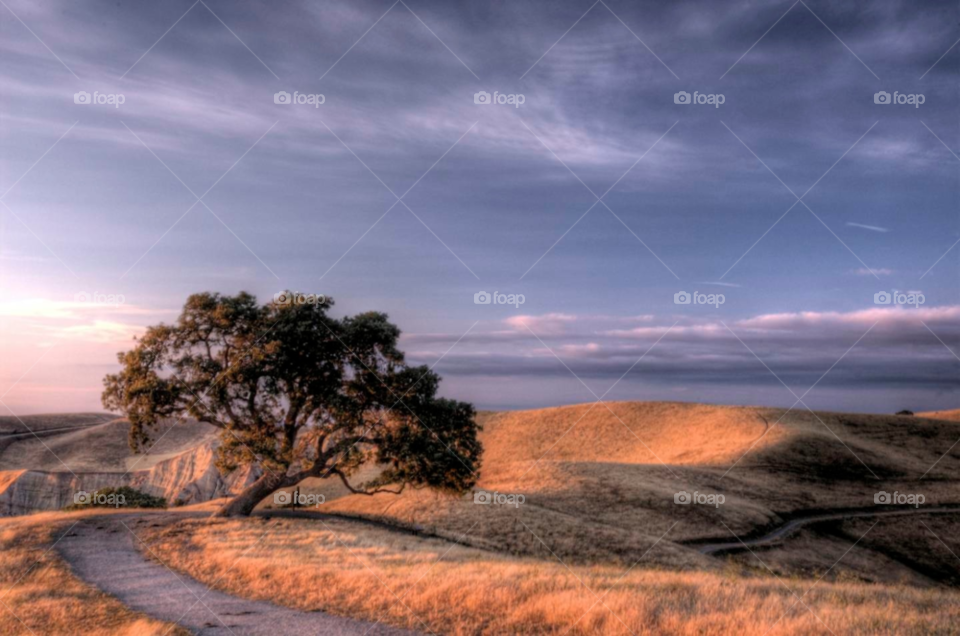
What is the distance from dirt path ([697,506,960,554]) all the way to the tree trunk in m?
26.7

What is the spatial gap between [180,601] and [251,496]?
21.4m

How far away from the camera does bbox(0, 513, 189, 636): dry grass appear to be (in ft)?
43.4

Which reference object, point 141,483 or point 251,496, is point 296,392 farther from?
point 141,483

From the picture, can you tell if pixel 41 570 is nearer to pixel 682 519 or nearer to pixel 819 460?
pixel 682 519

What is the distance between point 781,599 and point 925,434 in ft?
309

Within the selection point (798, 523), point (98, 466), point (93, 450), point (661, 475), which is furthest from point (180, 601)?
point (93, 450)

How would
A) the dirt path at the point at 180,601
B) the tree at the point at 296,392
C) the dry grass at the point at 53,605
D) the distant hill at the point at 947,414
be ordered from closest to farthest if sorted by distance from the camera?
the dirt path at the point at 180,601, the dry grass at the point at 53,605, the tree at the point at 296,392, the distant hill at the point at 947,414

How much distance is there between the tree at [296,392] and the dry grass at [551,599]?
11.4 meters

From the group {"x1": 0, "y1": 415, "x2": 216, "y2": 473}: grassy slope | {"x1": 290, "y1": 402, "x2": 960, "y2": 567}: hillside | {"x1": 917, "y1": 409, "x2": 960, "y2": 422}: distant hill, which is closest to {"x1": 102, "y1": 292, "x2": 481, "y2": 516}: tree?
{"x1": 290, "y1": 402, "x2": 960, "y2": 567}: hillside

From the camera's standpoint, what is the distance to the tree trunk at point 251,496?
3544cm

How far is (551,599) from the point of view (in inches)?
533

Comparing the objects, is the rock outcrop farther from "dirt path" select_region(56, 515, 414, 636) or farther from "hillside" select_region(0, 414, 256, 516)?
"dirt path" select_region(56, 515, 414, 636)

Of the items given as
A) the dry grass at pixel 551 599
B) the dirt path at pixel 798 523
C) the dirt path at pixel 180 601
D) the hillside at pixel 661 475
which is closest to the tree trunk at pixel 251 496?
the dirt path at pixel 180 601

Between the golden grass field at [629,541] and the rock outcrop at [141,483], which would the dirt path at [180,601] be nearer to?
the golden grass field at [629,541]
